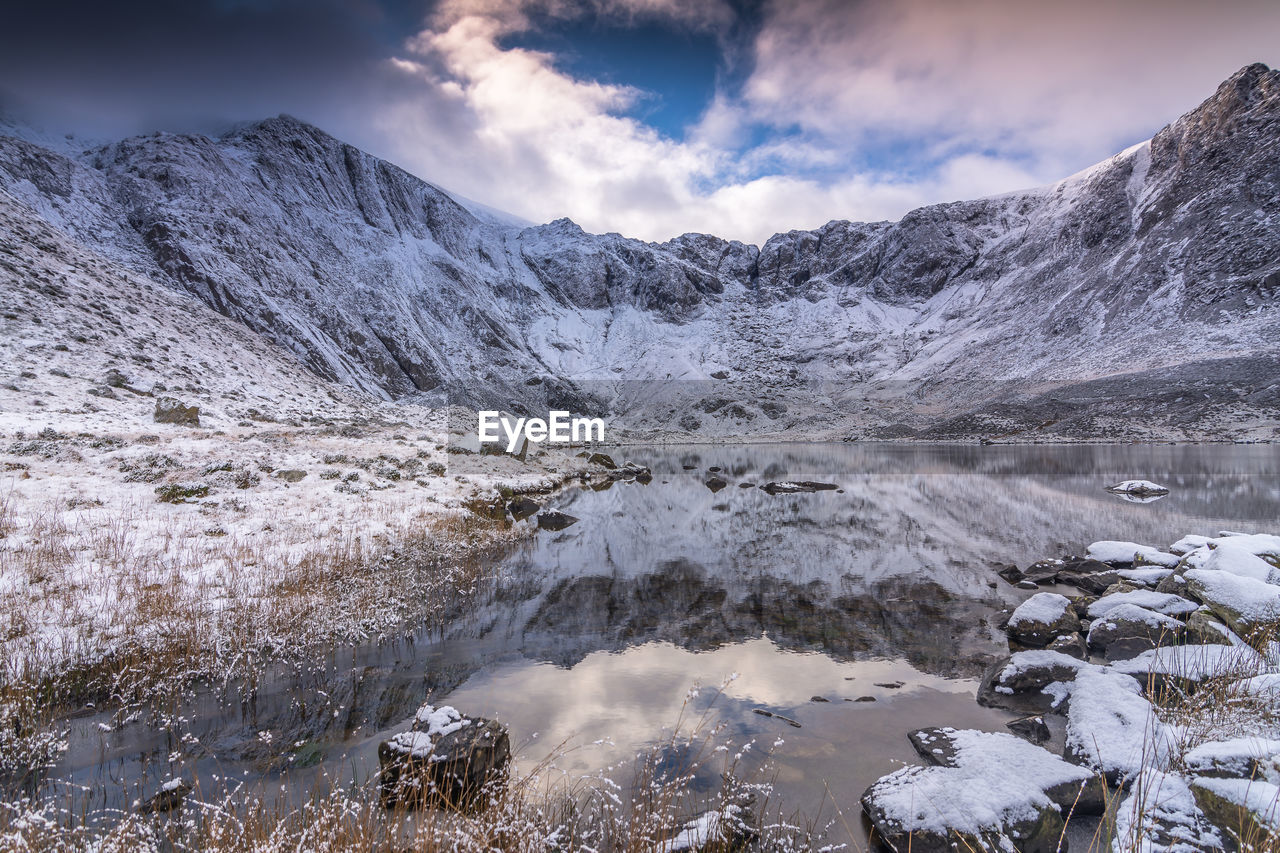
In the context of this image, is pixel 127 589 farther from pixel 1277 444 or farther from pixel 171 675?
pixel 1277 444

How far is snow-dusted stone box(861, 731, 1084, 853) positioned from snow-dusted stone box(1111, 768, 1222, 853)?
64cm

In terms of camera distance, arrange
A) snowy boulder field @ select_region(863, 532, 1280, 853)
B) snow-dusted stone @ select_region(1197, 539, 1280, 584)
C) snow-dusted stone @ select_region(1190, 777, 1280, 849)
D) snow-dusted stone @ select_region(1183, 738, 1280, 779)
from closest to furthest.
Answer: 1. snow-dusted stone @ select_region(1190, 777, 1280, 849)
2. snowy boulder field @ select_region(863, 532, 1280, 853)
3. snow-dusted stone @ select_region(1183, 738, 1280, 779)
4. snow-dusted stone @ select_region(1197, 539, 1280, 584)

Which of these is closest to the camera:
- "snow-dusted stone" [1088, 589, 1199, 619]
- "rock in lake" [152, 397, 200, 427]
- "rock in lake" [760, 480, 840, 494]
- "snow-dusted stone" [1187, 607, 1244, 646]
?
"snow-dusted stone" [1187, 607, 1244, 646]

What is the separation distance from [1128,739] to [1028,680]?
91.3 inches

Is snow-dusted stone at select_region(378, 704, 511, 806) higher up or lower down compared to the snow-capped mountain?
lower down

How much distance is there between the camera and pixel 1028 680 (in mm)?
8672

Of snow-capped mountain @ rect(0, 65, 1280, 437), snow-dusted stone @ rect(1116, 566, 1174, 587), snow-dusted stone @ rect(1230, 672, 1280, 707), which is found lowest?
snow-dusted stone @ rect(1116, 566, 1174, 587)

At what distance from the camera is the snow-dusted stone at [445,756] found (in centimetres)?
547

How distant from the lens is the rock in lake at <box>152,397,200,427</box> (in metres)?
31.9

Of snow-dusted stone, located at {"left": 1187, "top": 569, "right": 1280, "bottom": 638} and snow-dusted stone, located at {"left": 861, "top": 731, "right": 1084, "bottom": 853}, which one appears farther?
snow-dusted stone, located at {"left": 1187, "top": 569, "right": 1280, "bottom": 638}

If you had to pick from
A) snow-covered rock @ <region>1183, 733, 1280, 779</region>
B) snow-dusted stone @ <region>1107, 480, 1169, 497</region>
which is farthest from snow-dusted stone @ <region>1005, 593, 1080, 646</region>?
snow-dusted stone @ <region>1107, 480, 1169, 497</region>

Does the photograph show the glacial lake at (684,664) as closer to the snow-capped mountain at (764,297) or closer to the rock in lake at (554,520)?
the rock in lake at (554,520)

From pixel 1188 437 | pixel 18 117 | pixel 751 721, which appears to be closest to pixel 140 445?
pixel 751 721

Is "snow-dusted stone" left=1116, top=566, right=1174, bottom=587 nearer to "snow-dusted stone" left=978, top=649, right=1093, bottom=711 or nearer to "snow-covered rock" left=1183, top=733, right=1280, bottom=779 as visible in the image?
"snow-dusted stone" left=978, top=649, right=1093, bottom=711
